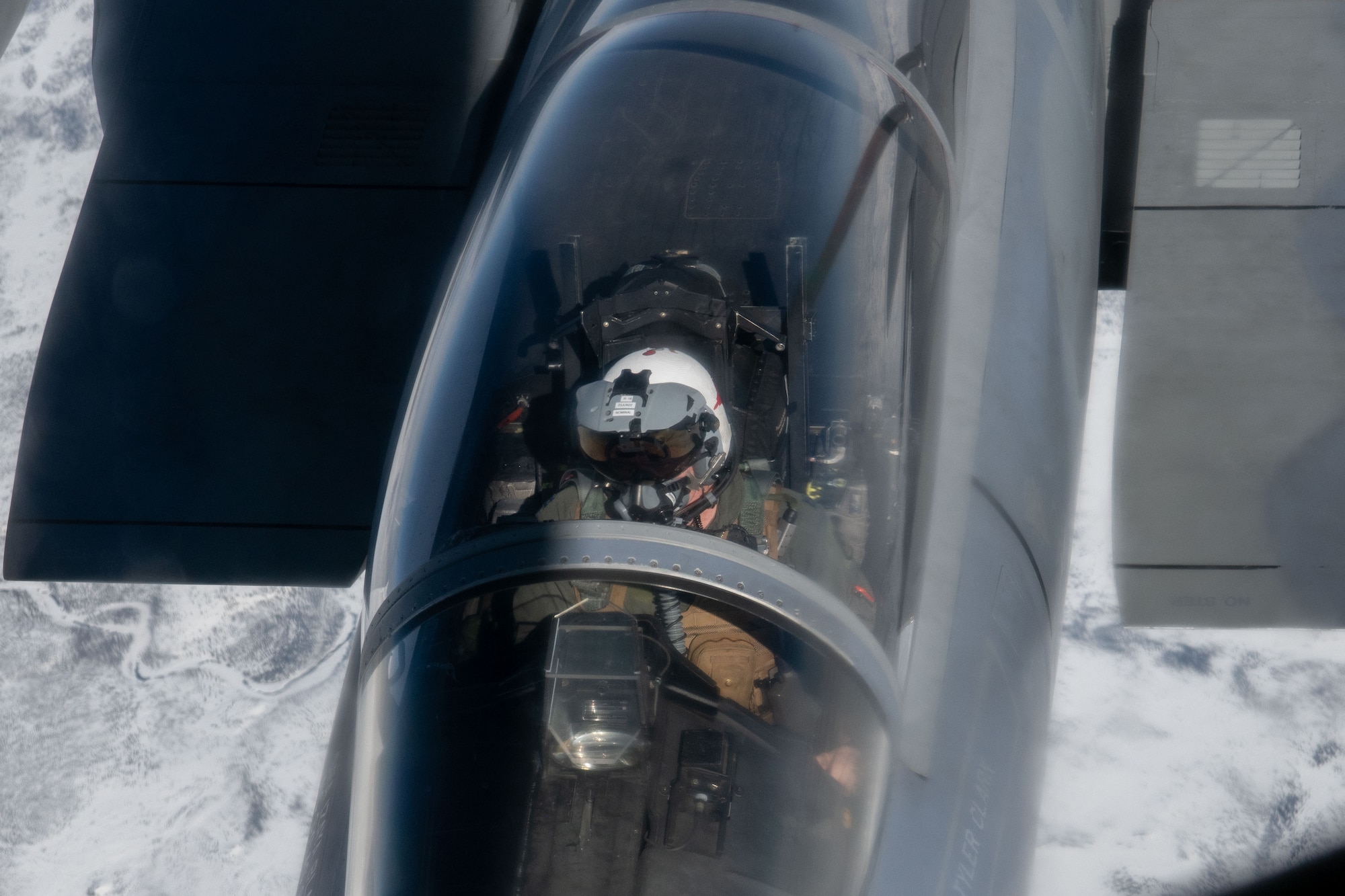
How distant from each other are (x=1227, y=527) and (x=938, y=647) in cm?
217

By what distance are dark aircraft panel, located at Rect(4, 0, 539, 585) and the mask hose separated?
2270mm

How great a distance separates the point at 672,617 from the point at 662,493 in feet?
1.29

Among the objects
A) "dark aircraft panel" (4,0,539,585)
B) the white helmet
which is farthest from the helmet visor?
"dark aircraft panel" (4,0,539,585)

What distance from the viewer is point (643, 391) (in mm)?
2811

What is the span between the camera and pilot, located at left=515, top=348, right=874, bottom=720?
2.66m

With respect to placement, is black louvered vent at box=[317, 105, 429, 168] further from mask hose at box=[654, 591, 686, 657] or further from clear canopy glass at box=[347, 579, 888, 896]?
mask hose at box=[654, 591, 686, 657]

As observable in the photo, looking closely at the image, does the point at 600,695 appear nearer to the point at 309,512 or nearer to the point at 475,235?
the point at 475,235

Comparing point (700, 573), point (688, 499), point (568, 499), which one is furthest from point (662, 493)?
point (700, 573)

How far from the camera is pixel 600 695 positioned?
2.56 metres

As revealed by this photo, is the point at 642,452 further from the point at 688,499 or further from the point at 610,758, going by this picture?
the point at 610,758

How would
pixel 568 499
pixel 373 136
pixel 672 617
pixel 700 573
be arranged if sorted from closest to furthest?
pixel 700 573 < pixel 672 617 < pixel 568 499 < pixel 373 136

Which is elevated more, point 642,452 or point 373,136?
point 373,136

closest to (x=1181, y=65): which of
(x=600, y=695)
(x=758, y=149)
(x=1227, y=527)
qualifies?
(x=1227, y=527)

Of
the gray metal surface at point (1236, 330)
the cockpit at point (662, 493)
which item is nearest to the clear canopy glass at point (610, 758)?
the cockpit at point (662, 493)
